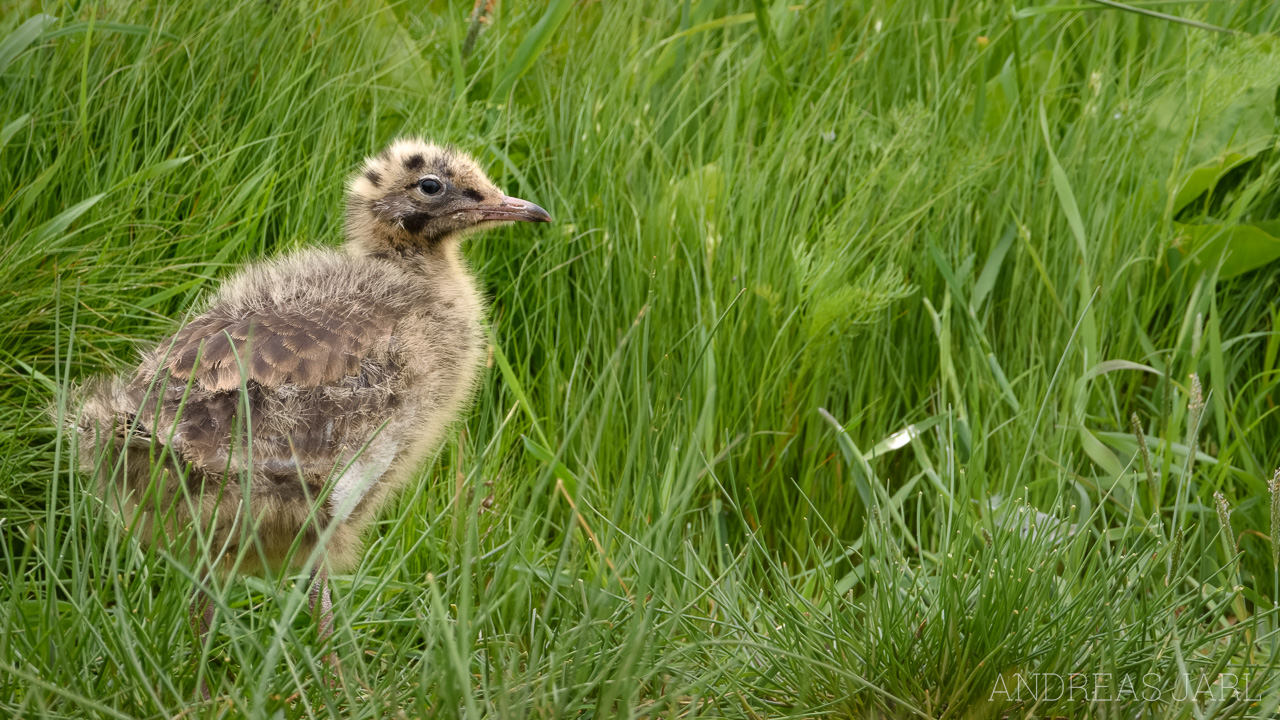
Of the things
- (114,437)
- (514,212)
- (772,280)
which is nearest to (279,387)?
(114,437)

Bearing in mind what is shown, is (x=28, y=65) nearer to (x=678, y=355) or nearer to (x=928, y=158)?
(x=678, y=355)

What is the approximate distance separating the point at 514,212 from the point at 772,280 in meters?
0.80

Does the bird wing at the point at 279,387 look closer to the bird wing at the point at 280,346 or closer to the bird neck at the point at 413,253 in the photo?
the bird wing at the point at 280,346

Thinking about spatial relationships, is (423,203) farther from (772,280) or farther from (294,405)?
(772,280)

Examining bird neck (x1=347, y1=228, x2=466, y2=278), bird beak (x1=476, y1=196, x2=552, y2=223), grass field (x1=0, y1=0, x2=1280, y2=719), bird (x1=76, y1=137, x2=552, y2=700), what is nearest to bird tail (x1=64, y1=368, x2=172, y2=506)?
bird (x1=76, y1=137, x2=552, y2=700)

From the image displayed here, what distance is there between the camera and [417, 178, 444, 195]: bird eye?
3166 millimetres

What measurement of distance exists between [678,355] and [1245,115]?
6.80 feet

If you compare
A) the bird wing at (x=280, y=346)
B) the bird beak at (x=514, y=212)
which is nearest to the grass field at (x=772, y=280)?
the bird beak at (x=514, y=212)

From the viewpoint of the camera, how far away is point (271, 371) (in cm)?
246

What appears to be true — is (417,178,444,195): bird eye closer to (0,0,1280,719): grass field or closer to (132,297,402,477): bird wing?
(0,0,1280,719): grass field

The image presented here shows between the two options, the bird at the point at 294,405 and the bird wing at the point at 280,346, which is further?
the bird wing at the point at 280,346

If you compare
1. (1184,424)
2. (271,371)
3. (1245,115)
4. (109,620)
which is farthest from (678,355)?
(1245,115)

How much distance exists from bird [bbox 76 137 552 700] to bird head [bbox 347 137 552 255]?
2 cm

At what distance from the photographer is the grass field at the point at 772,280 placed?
2.42 metres
